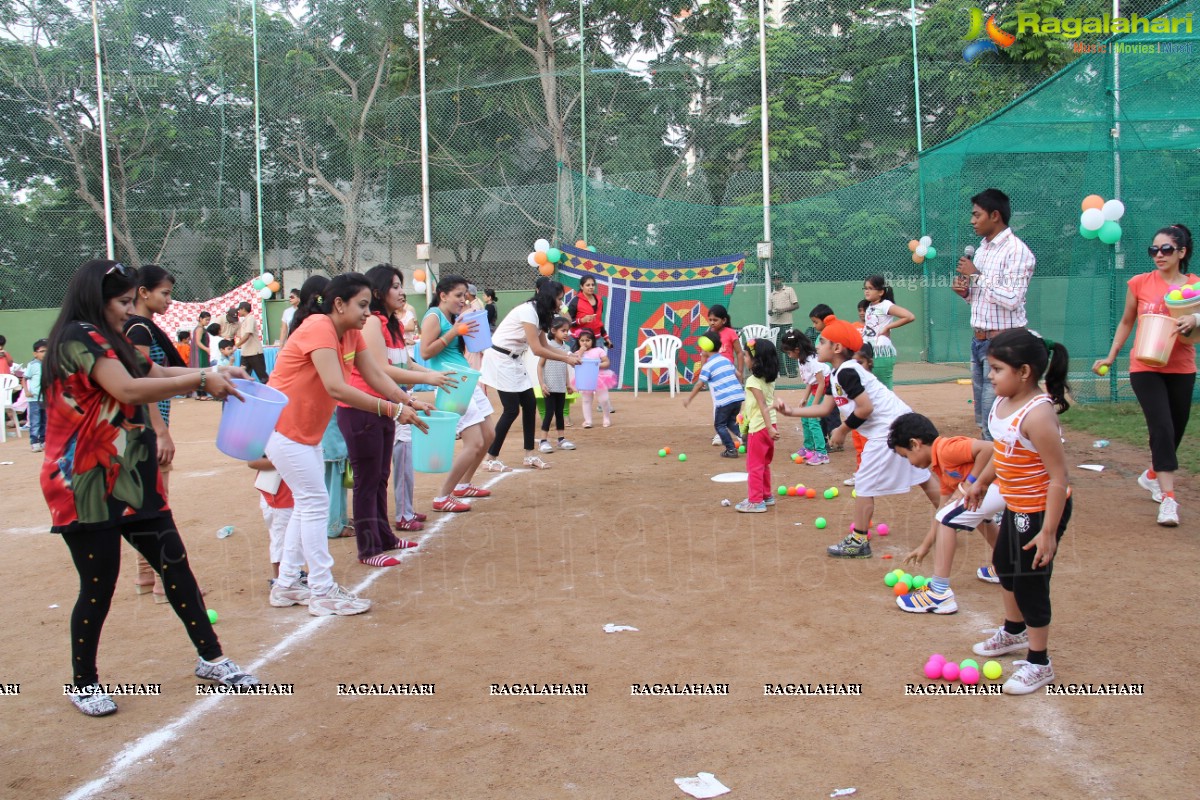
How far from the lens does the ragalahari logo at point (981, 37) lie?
18531 mm

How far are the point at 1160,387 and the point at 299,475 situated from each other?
5450 mm

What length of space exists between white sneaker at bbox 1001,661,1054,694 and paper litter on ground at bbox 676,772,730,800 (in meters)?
1.37

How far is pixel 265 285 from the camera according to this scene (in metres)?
19.7

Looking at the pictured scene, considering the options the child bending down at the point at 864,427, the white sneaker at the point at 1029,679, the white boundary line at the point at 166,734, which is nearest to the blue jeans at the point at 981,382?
the child bending down at the point at 864,427

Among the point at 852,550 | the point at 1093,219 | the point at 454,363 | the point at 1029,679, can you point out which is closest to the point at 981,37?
the point at 1093,219

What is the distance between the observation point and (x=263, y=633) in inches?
190

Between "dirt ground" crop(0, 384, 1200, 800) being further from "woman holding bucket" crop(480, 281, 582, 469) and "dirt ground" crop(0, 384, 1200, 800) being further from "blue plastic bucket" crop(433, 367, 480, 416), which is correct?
"woman holding bucket" crop(480, 281, 582, 469)

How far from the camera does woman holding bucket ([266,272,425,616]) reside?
488 centimetres

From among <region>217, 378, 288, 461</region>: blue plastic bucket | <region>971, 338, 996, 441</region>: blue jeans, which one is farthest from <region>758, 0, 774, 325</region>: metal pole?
<region>217, 378, 288, 461</region>: blue plastic bucket

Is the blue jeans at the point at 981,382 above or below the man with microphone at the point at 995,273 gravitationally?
below

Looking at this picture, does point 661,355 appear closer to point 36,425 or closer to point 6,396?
point 36,425

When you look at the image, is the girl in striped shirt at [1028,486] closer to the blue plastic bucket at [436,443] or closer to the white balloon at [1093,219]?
the blue plastic bucket at [436,443]

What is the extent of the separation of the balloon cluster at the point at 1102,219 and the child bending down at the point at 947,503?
6.92 m

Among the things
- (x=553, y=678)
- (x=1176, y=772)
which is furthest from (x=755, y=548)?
(x=1176, y=772)
